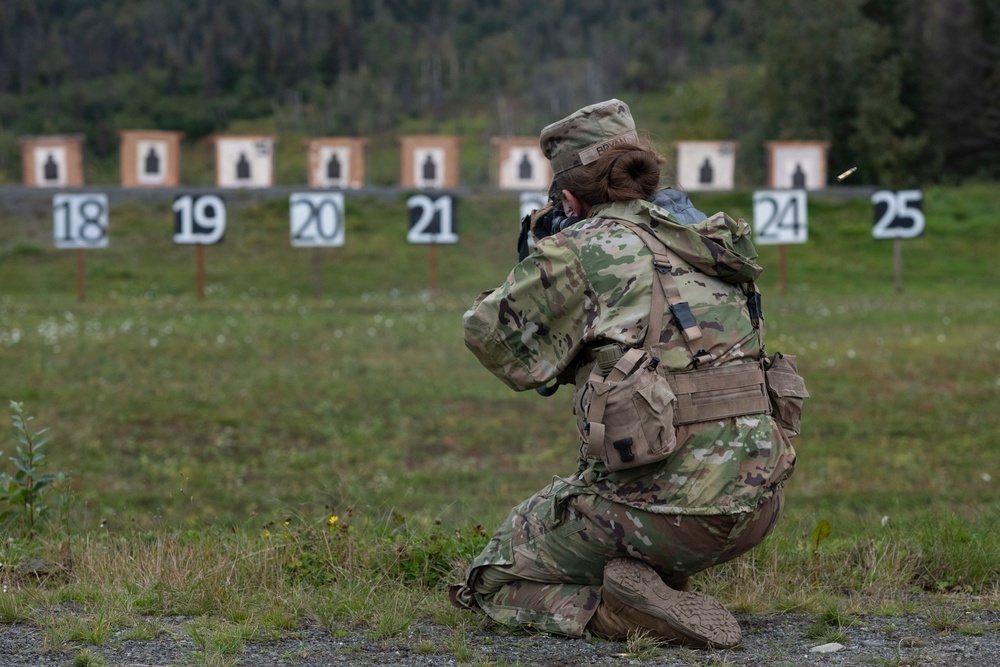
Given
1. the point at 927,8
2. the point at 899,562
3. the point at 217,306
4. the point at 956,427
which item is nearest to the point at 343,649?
the point at 899,562

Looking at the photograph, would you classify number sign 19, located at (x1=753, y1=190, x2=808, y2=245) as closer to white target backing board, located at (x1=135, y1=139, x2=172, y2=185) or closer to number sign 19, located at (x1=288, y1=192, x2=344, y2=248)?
number sign 19, located at (x1=288, y1=192, x2=344, y2=248)

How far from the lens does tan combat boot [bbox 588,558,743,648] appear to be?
3127 mm

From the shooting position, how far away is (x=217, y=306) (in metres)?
16.2

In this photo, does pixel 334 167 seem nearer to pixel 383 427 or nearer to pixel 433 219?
pixel 433 219

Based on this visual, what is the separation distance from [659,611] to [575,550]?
27cm

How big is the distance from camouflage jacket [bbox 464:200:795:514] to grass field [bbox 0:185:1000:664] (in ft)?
2.11

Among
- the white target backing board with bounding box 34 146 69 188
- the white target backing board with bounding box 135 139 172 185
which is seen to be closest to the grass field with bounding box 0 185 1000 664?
the white target backing board with bounding box 34 146 69 188

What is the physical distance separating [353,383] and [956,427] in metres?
4.62

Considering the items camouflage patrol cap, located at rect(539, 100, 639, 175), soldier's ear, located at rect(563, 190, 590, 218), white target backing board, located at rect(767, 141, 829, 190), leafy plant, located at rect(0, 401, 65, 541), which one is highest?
white target backing board, located at rect(767, 141, 829, 190)

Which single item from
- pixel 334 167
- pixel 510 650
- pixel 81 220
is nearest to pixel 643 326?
pixel 510 650

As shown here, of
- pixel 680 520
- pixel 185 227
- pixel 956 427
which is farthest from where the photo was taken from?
pixel 185 227

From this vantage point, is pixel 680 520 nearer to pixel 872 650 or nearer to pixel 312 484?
pixel 872 650

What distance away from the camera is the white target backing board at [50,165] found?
26.4 m

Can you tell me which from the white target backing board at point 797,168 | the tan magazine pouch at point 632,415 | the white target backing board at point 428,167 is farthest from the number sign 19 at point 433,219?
the tan magazine pouch at point 632,415
